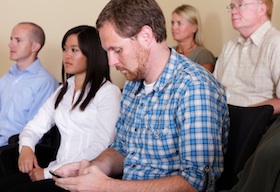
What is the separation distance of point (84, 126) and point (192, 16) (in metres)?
1.47

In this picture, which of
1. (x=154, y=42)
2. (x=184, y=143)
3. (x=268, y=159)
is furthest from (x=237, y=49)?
(x=268, y=159)

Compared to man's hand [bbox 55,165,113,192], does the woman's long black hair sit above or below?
above

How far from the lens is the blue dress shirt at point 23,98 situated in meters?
2.31

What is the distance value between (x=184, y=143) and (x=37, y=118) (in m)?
1.12

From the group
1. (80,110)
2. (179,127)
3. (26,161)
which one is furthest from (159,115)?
(26,161)

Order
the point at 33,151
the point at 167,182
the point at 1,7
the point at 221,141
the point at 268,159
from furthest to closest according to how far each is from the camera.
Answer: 1. the point at 1,7
2. the point at 33,151
3. the point at 221,141
4. the point at 167,182
5. the point at 268,159

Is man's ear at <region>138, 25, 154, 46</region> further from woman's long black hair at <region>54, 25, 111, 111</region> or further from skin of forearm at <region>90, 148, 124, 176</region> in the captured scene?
woman's long black hair at <region>54, 25, 111, 111</region>

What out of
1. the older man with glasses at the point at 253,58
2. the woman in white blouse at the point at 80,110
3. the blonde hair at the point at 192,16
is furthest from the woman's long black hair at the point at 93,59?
the blonde hair at the point at 192,16

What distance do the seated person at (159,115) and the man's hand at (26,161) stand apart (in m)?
0.52

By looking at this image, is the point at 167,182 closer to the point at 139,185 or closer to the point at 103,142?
the point at 139,185

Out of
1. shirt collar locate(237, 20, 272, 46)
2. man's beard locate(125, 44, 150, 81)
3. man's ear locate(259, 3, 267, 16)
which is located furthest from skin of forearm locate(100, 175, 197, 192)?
man's ear locate(259, 3, 267, 16)

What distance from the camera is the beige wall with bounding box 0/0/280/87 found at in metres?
2.89

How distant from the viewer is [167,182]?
3.63 feet

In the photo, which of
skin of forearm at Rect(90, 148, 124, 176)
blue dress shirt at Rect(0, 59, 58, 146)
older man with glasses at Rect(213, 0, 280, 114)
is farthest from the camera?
blue dress shirt at Rect(0, 59, 58, 146)
